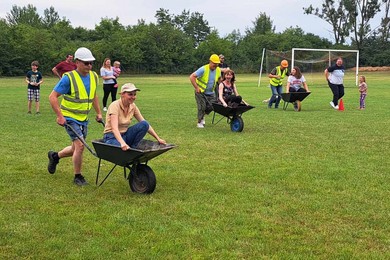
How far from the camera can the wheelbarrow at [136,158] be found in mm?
5223

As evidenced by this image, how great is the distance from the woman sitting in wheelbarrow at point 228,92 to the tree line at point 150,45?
4451 cm

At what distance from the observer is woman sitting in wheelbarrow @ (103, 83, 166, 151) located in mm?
5536

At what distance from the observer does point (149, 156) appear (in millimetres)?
5363

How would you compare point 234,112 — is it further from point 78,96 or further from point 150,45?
point 150,45

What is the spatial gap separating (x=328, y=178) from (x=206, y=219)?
225cm

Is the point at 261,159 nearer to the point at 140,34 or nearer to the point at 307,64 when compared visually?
the point at 307,64

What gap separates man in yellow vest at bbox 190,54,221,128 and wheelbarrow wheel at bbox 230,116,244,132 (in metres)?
0.60

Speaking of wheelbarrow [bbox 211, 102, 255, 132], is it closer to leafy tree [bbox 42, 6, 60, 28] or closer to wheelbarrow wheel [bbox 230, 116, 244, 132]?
wheelbarrow wheel [bbox 230, 116, 244, 132]

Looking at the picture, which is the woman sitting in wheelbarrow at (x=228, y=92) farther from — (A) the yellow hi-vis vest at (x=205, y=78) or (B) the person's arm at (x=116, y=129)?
(B) the person's arm at (x=116, y=129)

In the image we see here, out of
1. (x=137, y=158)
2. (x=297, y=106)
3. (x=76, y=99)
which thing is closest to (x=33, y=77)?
(x=297, y=106)

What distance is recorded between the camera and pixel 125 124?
19.0 ft

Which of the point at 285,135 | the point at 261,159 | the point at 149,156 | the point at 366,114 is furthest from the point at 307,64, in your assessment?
the point at 149,156

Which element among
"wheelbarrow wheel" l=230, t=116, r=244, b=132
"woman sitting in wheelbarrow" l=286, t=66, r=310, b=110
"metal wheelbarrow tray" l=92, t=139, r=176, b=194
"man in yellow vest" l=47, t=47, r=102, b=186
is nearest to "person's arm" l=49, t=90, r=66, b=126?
"man in yellow vest" l=47, t=47, r=102, b=186

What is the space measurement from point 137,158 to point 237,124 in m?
5.61
